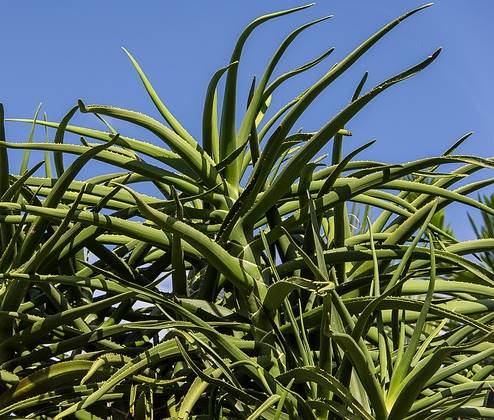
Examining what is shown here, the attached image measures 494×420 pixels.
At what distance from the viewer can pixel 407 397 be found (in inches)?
39.3

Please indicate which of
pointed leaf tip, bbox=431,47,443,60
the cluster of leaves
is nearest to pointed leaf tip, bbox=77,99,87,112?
the cluster of leaves

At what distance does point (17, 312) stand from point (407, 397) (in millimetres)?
556

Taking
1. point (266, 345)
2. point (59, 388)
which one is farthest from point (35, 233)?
point (266, 345)

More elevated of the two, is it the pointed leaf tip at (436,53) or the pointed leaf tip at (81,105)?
the pointed leaf tip at (81,105)

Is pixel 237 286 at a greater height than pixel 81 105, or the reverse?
pixel 81 105

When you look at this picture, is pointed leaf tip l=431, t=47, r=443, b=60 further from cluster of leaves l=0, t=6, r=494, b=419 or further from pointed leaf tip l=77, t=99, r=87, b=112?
pointed leaf tip l=77, t=99, r=87, b=112

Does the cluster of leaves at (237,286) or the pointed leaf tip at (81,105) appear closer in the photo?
the cluster of leaves at (237,286)

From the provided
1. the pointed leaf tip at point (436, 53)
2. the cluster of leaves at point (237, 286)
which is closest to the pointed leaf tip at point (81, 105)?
the cluster of leaves at point (237, 286)

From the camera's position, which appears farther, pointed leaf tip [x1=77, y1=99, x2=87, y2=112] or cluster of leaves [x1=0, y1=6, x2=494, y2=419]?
pointed leaf tip [x1=77, y1=99, x2=87, y2=112]

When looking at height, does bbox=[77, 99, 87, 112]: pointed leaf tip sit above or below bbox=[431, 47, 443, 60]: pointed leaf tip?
above

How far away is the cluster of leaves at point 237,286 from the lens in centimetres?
106

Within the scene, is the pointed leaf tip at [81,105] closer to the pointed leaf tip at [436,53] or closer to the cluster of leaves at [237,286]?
the cluster of leaves at [237,286]

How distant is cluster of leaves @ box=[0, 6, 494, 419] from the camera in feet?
3.48

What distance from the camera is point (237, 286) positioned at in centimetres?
120
